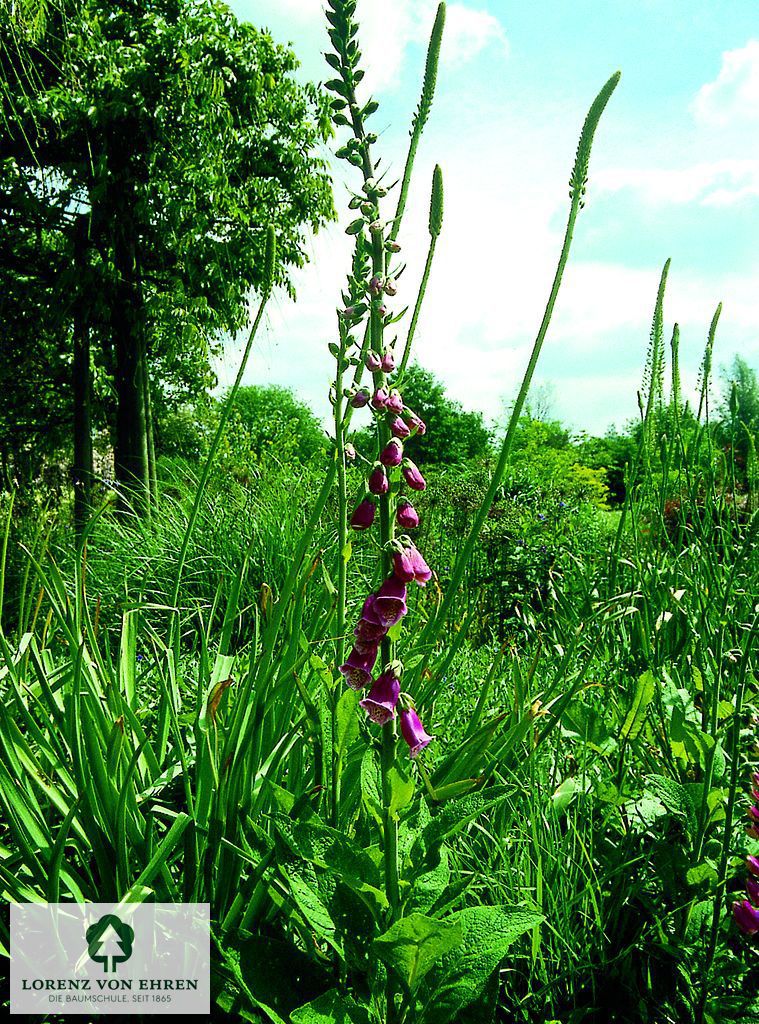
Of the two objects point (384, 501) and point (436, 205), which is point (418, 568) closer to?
point (384, 501)

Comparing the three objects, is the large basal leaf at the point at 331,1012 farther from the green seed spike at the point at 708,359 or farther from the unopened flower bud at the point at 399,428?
the green seed spike at the point at 708,359

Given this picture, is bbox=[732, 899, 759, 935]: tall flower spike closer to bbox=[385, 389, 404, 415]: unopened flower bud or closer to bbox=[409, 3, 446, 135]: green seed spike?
bbox=[385, 389, 404, 415]: unopened flower bud

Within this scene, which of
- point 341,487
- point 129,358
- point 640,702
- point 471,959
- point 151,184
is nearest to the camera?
point 471,959

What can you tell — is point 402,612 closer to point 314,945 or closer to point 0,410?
point 314,945

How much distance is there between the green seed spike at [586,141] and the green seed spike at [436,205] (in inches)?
10.7

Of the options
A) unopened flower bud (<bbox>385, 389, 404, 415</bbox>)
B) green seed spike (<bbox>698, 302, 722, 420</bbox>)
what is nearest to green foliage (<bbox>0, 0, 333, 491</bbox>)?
green seed spike (<bbox>698, 302, 722, 420</bbox>)

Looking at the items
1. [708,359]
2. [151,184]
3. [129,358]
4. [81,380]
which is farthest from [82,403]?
[708,359]

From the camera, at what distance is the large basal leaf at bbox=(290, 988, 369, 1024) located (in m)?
1.03

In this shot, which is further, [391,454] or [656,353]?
[656,353]

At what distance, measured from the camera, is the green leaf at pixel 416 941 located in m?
1.02

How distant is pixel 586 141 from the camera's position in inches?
53.3

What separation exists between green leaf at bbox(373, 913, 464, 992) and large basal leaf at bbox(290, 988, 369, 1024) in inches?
4.0

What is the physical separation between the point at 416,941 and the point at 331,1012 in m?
0.17

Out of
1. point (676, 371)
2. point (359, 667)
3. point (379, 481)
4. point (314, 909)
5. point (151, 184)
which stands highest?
point (151, 184)
